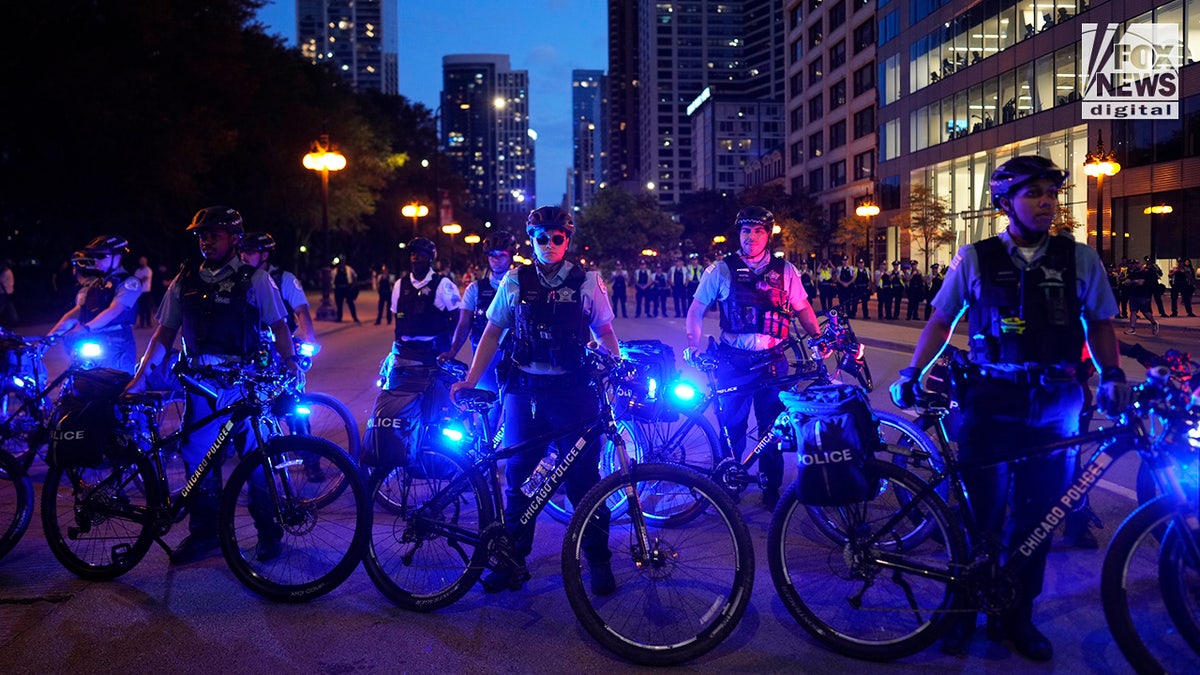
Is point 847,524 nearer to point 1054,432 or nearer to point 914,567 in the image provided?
point 914,567

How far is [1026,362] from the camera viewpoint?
414 centimetres

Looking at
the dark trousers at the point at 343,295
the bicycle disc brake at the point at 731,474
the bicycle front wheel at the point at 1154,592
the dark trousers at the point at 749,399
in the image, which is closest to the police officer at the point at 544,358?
the bicycle disc brake at the point at 731,474

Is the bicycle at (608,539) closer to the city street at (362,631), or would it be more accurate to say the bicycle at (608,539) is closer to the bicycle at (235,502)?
the city street at (362,631)

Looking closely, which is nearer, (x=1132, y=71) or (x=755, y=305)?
(x=755, y=305)

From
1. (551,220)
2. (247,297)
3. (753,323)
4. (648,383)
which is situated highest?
(551,220)

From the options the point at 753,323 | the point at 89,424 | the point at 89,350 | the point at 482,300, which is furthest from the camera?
the point at 482,300

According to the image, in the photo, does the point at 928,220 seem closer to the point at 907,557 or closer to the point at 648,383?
the point at 648,383

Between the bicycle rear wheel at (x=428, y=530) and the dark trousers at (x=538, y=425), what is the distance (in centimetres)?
21

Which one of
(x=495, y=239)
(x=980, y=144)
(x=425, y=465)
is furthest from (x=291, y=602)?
(x=980, y=144)

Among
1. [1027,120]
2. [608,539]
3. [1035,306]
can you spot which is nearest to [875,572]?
[608,539]

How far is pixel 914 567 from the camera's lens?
13.6ft

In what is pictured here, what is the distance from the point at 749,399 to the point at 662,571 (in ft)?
7.53

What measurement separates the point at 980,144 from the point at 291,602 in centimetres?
4985

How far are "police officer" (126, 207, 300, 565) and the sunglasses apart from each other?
193 centimetres
